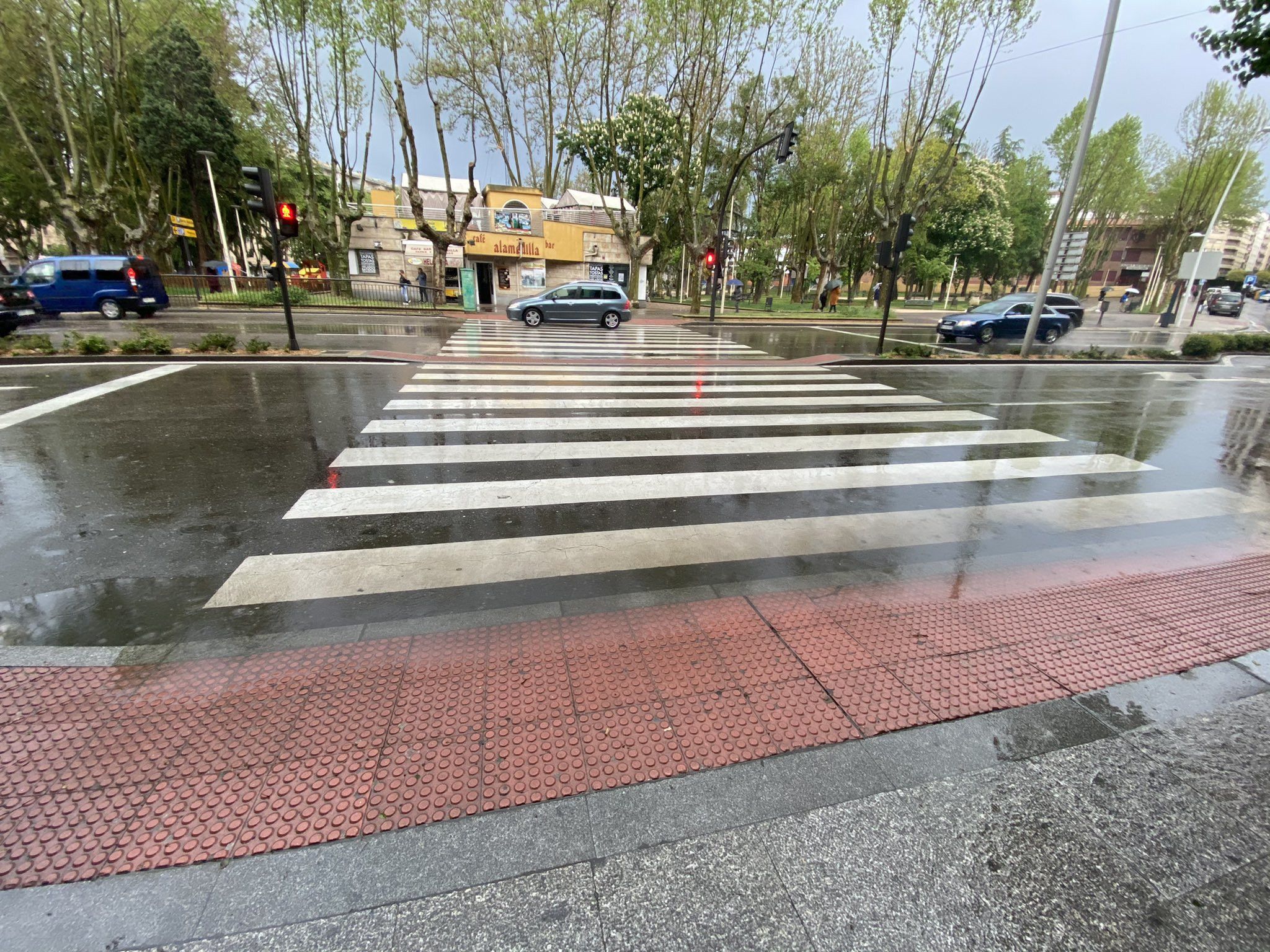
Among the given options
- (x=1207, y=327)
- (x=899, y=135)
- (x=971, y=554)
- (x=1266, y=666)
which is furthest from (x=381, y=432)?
(x=1207, y=327)

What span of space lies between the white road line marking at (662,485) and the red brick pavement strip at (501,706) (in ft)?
6.09

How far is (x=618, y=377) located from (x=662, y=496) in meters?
6.10

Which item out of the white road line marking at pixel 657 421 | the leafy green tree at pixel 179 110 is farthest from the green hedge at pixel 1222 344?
the leafy green tree at pixel 179 110

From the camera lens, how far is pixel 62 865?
6.17 ft

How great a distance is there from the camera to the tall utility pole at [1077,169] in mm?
13305

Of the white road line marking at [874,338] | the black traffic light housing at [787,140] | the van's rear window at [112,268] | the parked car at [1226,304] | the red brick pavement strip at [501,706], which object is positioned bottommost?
the red brick pavement strip at [501,706]

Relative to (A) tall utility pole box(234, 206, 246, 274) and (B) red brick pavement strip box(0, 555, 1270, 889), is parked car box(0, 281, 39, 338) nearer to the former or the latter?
(B) red brick pavement strip box(0, 555, 1270, 889)

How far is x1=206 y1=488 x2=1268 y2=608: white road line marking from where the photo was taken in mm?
3697

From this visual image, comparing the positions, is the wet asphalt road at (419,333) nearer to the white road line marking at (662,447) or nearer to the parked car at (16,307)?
Result: the parked car at (16,307)

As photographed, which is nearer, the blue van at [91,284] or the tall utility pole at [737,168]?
the tall utility pole at [737,168]

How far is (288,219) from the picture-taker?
1167 cm

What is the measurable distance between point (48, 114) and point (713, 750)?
126 feet

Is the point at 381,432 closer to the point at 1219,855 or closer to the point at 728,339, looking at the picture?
the point at 1219,855

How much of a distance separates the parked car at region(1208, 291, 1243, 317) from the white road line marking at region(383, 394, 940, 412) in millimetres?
48852
